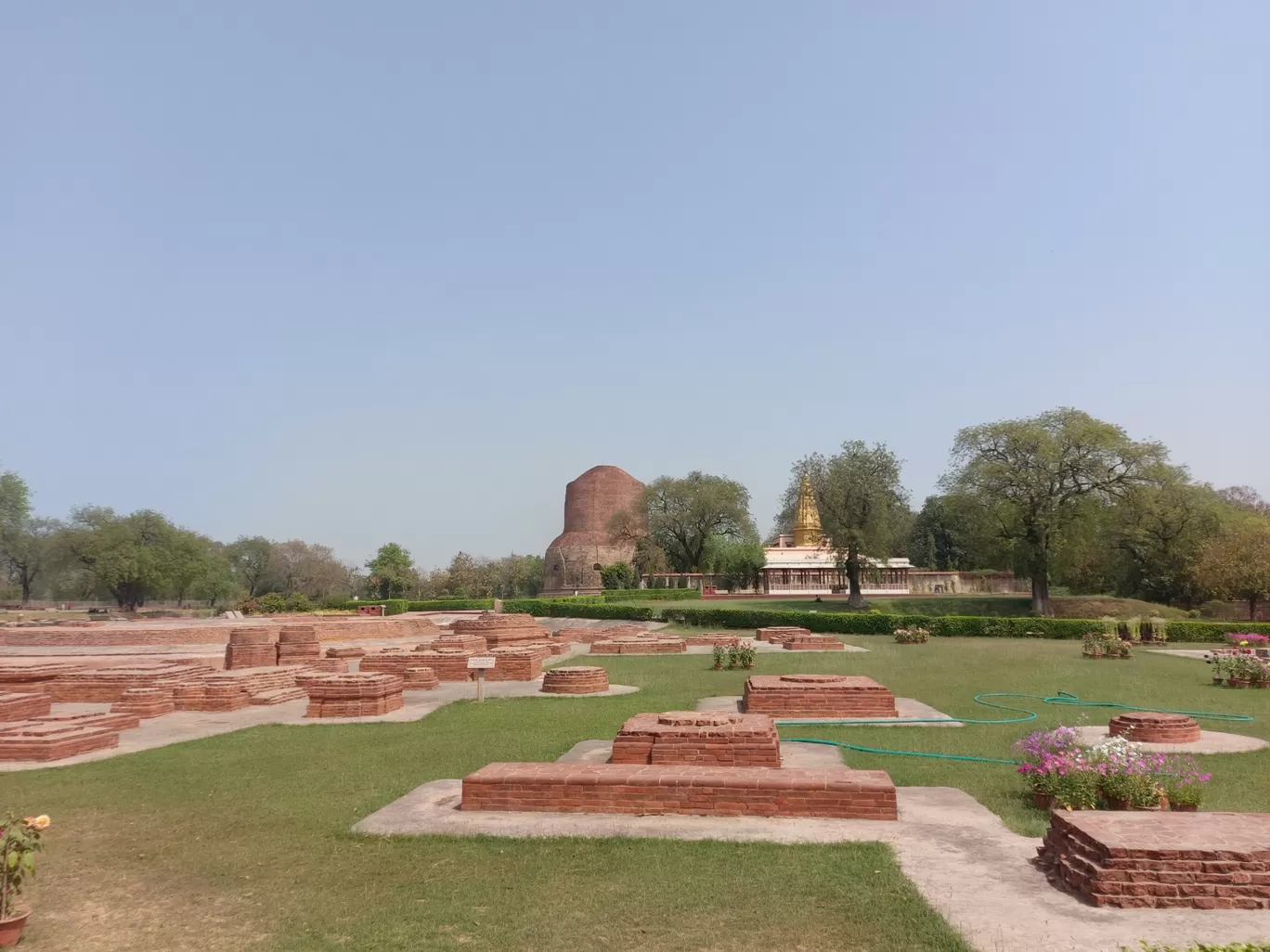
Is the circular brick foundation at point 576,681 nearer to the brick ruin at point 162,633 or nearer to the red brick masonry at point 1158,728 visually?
the red brick masonry at point 1158,728

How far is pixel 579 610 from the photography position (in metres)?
37.1

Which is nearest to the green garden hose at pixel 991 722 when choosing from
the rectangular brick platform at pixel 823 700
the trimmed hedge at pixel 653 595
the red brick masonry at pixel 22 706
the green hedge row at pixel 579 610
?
the rectangular brick platform at pixel 823 700

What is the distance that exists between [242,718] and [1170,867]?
10908 millimetres

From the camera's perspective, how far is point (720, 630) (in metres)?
30.1

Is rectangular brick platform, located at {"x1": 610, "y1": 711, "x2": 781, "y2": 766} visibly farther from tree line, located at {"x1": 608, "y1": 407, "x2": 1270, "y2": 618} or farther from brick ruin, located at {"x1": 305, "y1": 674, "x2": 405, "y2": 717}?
tree line, located at {"x1": 608, "y1": 407, "x2": 1270, "y2": 618}

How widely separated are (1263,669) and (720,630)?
17568 millimetres

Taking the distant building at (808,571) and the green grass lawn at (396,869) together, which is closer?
the green grass lawn at (396,869)

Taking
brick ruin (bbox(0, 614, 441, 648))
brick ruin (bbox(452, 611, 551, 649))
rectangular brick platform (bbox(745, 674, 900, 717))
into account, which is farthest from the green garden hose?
brick ruin (bbox(0, 614, 441, 648))

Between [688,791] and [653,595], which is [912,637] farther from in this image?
[653,595]

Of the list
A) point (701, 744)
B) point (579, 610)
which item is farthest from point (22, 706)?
point (579, 610)

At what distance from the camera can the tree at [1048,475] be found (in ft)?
113

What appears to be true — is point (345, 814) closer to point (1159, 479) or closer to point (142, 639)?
point (142, 639)

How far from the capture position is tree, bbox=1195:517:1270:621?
30.3 metres

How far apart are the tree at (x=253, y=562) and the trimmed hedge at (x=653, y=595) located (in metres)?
38.5
